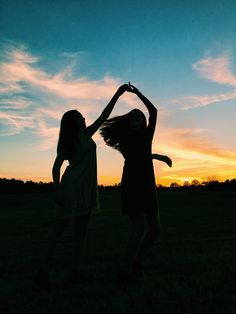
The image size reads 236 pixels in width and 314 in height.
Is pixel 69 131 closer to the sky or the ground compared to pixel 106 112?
closer to the ground

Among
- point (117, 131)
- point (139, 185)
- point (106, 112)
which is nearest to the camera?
point (106, 112)

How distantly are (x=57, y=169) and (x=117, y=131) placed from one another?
1.12 metres

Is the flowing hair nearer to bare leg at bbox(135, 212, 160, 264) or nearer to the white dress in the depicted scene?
the white dress

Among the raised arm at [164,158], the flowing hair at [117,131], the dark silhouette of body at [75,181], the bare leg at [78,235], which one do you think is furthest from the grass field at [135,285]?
the flowing hair at [117,131]

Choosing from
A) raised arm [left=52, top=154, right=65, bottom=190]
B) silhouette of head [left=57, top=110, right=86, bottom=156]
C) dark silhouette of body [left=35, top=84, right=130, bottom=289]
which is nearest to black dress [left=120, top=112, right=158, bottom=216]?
dark silhouette of body [left=35, top=84, right=130, bottom=289]

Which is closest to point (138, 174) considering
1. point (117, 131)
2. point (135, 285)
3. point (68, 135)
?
point (117, 131)

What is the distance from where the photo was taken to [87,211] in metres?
4.86

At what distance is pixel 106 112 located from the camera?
494 cm

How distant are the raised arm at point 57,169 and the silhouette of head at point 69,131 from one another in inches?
3.7

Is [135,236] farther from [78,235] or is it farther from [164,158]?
[164,158]

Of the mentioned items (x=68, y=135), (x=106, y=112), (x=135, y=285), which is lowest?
(x=135, y=285)

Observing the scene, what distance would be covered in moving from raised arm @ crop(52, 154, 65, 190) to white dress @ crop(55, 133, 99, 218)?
0.26 feet

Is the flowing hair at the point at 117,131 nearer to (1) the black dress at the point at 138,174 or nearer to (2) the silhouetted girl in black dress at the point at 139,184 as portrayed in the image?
(2) the silhouetted girl in black dress at the point at 139,184

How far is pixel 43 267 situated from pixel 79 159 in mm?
1391
